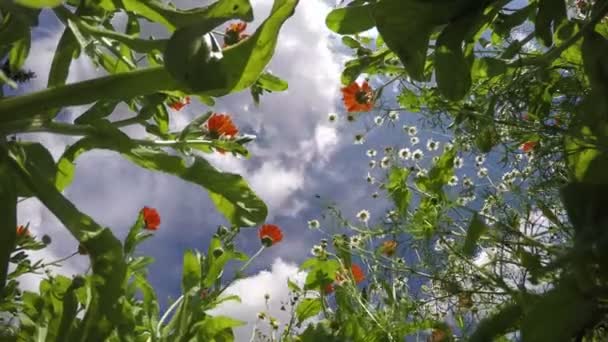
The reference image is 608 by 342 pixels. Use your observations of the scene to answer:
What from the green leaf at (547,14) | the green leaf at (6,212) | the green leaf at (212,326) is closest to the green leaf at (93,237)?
the green leaf at (6,212)

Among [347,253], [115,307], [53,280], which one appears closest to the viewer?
[115,307]

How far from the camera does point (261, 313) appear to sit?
2836 millimetres

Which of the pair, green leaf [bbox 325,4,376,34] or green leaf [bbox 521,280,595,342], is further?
green leaf [bbox 325,4,376,34]

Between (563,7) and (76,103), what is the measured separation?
696 mm

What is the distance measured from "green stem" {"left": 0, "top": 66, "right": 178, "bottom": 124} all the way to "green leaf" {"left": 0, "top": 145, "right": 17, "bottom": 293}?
0.27ft

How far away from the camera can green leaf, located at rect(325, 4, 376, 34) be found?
980mm

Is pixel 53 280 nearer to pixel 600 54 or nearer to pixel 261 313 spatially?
pixel 600 54

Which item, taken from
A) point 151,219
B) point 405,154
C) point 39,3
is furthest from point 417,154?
point 39,3

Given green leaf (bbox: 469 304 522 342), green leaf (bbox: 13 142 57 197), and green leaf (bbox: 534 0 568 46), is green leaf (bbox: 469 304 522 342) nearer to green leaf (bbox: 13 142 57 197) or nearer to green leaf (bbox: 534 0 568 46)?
green leaf (bbox: 534 0 568 46)

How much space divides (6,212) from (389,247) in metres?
1.57

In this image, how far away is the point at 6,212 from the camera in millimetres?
879

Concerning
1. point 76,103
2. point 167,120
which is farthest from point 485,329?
point 167,120

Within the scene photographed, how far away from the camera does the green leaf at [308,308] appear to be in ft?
7.18

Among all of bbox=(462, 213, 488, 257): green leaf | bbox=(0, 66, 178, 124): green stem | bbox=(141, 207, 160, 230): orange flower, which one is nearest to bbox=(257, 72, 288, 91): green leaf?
bbox=(0, 66, 178, 124): green stem
